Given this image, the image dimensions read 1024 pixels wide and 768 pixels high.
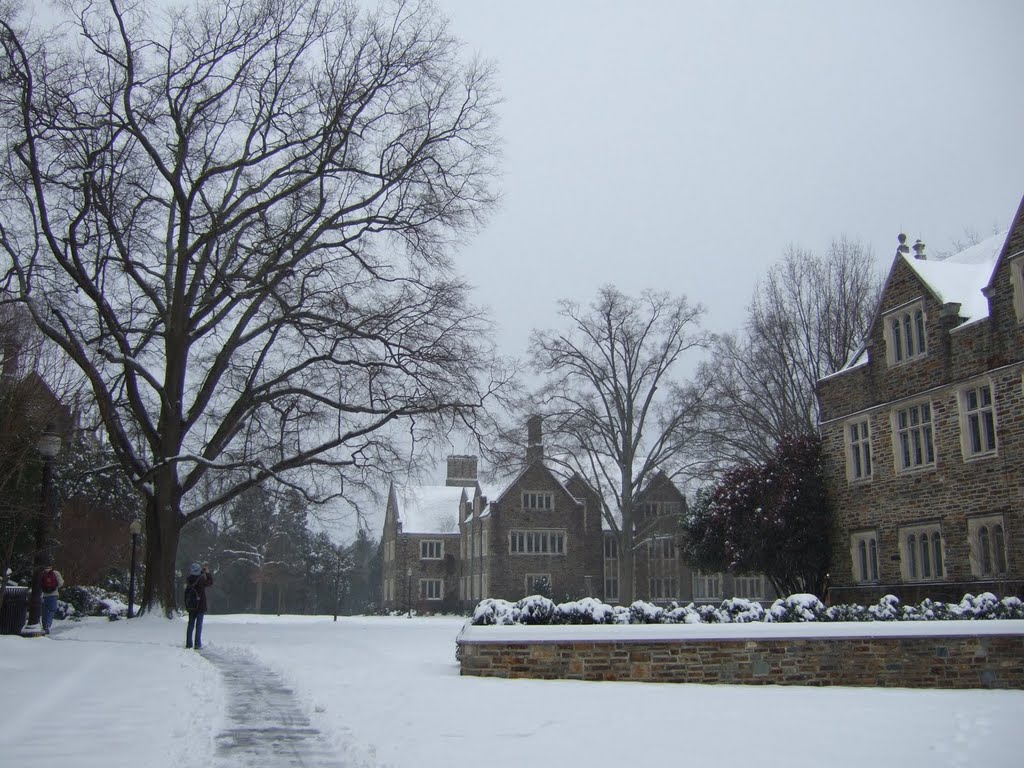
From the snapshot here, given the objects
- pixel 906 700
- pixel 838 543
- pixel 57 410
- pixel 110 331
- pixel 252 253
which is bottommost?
pixel 906 700

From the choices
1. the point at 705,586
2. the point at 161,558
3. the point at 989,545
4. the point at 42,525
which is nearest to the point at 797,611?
the point at 989,545

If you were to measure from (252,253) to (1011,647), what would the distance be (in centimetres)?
1945

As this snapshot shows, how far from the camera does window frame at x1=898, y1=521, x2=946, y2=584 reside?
77.6 feet

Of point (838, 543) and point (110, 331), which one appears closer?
point (110, 331)

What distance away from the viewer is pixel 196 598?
1786 centimetres

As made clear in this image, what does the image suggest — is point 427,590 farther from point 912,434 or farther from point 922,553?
point 912,434

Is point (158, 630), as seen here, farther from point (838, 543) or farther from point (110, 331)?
point (838, 543)

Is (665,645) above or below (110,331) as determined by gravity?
below

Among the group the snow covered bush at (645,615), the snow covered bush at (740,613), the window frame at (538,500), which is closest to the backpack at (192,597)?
the snow covered bush at (645,615)

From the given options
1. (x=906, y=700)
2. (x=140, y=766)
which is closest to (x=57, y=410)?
(x=140, y=766)

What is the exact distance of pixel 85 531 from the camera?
105 feet

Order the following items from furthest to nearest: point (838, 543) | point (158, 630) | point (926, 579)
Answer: point (838, 543)
point (926, 579)
point (158, 630)

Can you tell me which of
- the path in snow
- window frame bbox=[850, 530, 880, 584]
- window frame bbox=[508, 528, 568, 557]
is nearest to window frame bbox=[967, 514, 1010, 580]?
window frame bbox=[850, 530, 880, 584]

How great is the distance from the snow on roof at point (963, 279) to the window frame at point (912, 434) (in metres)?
2.49
